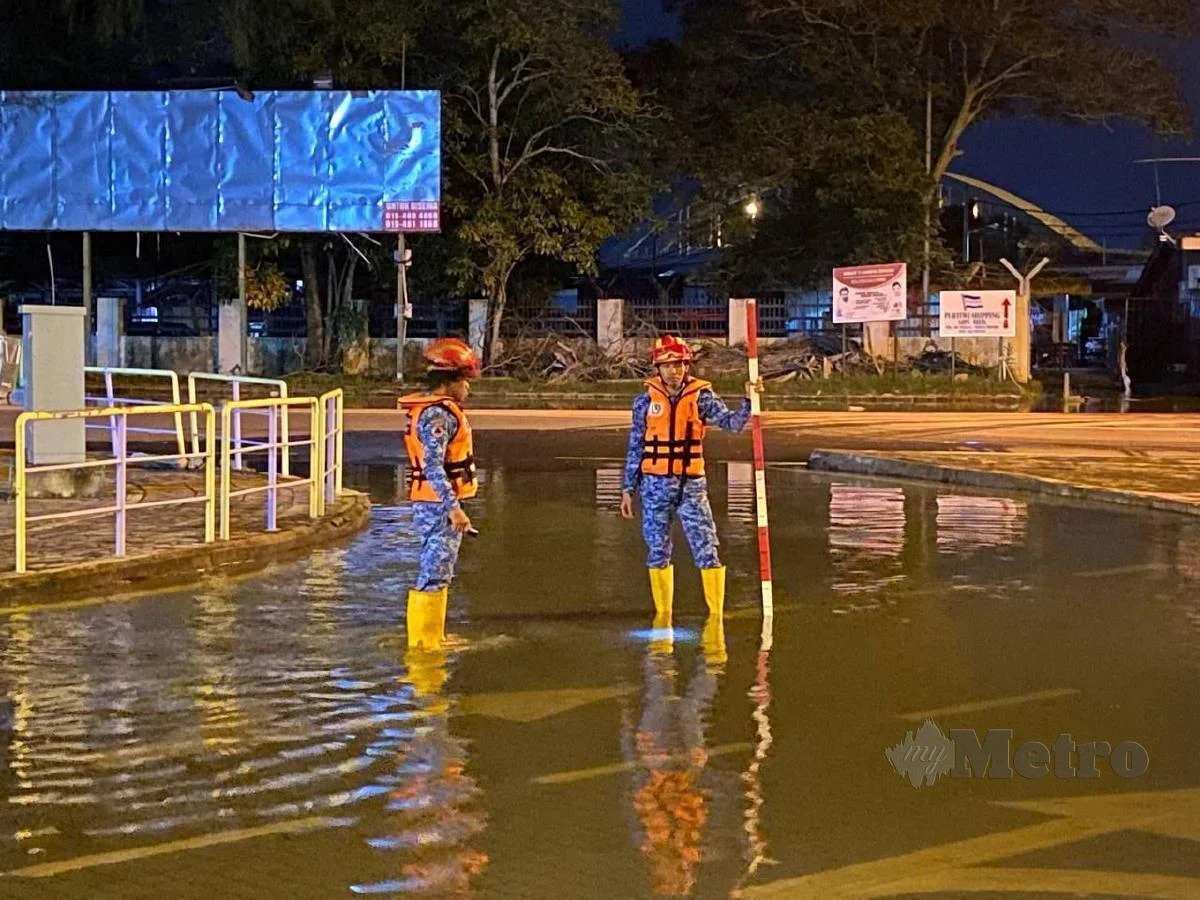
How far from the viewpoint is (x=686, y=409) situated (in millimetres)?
9344

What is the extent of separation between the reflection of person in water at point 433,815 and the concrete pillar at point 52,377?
26.9 ft

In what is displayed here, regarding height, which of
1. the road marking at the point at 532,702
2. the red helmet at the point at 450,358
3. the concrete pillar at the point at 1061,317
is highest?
the concrete pillar at the point at 1061,317

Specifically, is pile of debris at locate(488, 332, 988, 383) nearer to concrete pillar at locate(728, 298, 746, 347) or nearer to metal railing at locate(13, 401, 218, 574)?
concrete pillar at locate(728, 298, 746, 347)

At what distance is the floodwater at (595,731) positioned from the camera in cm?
542

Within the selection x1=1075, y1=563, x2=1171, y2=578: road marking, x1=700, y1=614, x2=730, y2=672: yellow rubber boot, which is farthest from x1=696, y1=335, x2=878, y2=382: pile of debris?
x1=700, y1=614, x2=730, y2=672: yellow rubber boot

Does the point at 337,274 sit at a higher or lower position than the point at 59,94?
lower

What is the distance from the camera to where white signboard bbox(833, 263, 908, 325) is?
35375 mm

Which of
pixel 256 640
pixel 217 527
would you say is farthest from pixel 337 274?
pixel 256 640

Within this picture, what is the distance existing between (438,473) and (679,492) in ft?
5.14

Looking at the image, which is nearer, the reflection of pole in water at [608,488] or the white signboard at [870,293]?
the reflection of pole in water at [608,488]

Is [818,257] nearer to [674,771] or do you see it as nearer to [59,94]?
[59,94]

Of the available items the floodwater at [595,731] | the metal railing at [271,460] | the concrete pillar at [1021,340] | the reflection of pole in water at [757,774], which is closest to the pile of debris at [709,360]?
the concrete pillar at [1021,340]

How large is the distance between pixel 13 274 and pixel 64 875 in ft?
140

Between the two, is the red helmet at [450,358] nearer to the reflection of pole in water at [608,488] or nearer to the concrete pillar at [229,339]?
the reflection of pole in water at [608,488]
